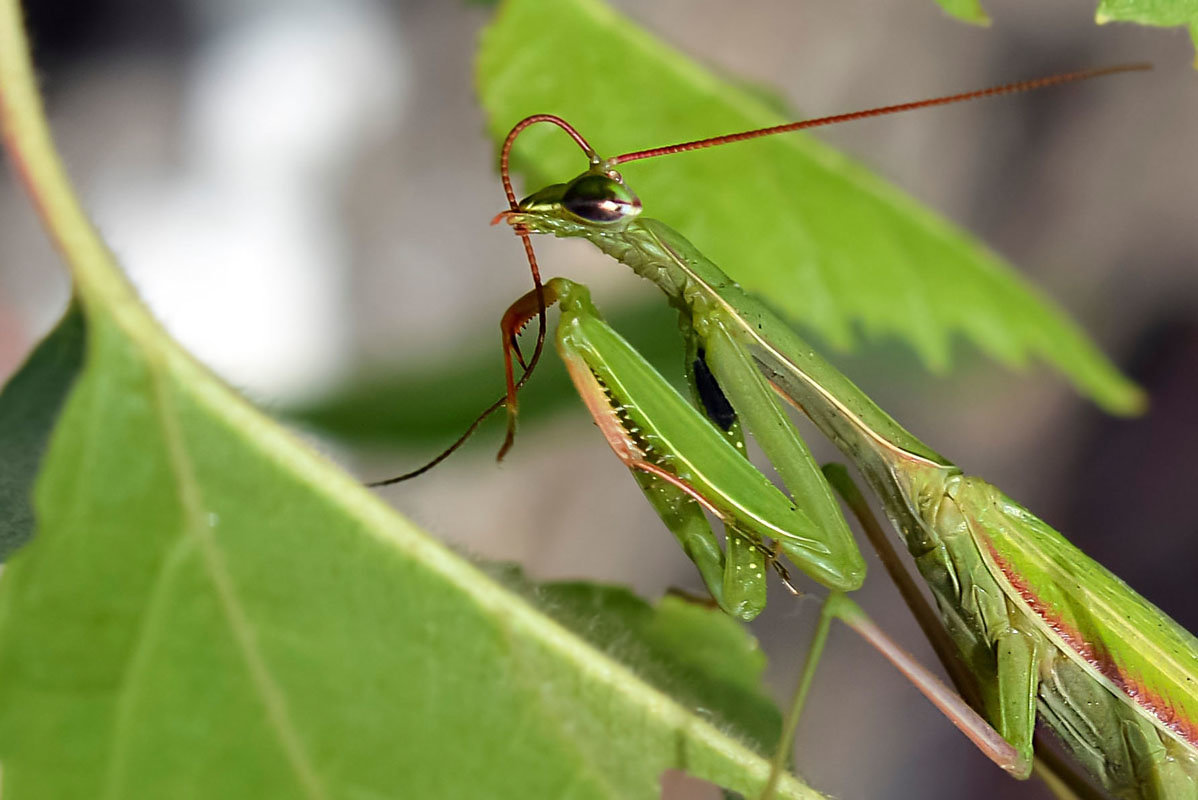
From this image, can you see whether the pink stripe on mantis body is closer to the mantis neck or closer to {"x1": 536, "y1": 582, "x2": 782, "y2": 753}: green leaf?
the mantis neck

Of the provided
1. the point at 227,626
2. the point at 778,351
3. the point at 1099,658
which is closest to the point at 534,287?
the point at 778,351

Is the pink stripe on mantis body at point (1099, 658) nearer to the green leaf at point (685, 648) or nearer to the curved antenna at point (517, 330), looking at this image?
the green leaf at point (685, 648)

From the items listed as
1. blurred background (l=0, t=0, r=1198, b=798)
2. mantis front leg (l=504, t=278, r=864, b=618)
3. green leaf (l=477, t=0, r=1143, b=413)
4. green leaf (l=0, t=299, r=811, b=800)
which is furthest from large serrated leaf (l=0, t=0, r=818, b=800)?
blurred background (l=0, t=0, r=1198, b=798)

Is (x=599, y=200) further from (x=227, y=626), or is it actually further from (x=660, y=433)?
(x=227, y=626)

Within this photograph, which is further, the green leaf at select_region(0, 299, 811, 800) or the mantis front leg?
the mantis front leg

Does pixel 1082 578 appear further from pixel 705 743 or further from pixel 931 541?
pixel 705 743

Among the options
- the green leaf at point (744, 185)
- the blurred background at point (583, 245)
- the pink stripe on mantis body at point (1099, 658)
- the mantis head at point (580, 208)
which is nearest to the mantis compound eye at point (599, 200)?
the mantis head at point (580, 208)

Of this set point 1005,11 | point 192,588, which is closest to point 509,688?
point 192,588
